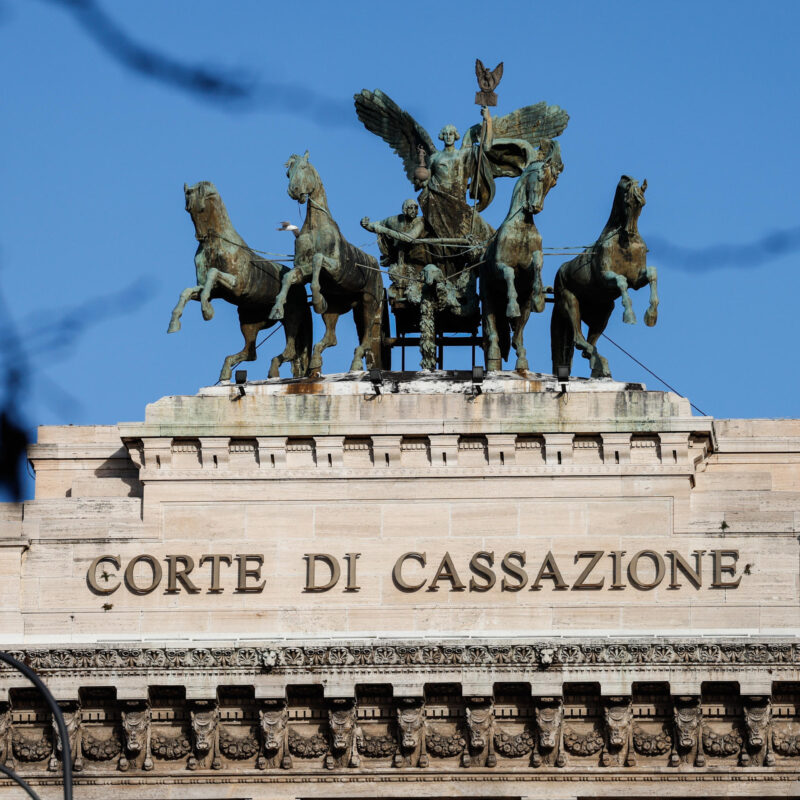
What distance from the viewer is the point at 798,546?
128 ft

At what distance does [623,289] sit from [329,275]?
482cm

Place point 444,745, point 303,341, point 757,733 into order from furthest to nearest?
point 303,341 → point 444,745 → point 757,733

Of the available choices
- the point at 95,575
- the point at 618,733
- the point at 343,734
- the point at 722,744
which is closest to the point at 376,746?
the point at 343,734

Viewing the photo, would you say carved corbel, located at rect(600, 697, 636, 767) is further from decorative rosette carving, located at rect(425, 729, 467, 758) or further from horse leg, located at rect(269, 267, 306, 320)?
horse leg, located at rect(269, 267, 306, 320)

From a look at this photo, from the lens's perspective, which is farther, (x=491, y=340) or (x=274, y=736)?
(x=491, y=340)

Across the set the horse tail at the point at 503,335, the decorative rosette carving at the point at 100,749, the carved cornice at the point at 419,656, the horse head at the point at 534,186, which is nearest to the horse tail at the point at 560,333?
the horse tail at the point at 503,335

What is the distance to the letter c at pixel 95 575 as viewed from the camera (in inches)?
1555

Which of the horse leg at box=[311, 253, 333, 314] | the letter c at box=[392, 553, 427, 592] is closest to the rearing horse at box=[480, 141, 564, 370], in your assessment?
the horse leg at box=[311, 253, 333, 314]

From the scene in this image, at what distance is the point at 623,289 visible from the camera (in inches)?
1628

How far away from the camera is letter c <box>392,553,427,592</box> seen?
39.3 m

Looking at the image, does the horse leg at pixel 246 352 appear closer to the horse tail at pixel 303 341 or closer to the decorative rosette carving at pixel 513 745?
the horse tail at pixel 303 341

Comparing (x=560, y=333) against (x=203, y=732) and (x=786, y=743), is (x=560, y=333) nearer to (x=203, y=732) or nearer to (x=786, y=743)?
(x=786, y=743)

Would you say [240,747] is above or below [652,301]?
below

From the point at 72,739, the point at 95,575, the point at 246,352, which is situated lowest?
the point at 72,739
